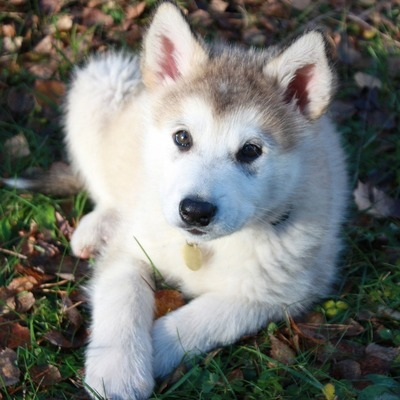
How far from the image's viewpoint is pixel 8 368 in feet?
9.85

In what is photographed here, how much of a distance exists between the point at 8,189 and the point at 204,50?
1709mm

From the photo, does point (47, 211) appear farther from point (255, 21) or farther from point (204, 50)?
point (255, 21)

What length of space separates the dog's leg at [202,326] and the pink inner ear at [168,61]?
3.56ft

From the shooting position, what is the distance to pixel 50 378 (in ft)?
9.85

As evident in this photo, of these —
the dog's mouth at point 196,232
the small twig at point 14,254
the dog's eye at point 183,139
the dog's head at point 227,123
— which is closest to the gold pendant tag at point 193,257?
the dog's head at point 227,123

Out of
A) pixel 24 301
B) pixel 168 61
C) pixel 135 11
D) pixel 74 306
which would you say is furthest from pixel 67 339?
pixel 135 11

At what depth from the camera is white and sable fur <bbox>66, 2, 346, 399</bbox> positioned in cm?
282

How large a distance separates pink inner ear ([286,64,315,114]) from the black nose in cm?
75

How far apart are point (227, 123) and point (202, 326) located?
939mm

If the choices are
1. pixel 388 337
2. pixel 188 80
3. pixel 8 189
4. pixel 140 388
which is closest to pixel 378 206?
pixel 388 337

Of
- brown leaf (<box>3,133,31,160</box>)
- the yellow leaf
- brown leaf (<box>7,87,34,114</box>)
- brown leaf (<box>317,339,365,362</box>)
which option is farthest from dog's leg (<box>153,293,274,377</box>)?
brown leaf (<box>7,87,34,114</box>)

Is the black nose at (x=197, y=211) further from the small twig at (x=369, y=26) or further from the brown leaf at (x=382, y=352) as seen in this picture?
the small twig at (x=369, y=26)

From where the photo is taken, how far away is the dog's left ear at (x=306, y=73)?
2.85m

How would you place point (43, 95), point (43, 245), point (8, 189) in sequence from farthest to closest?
1. point (43, 95)
2. point (8, 189)
3. point (43, 245)
